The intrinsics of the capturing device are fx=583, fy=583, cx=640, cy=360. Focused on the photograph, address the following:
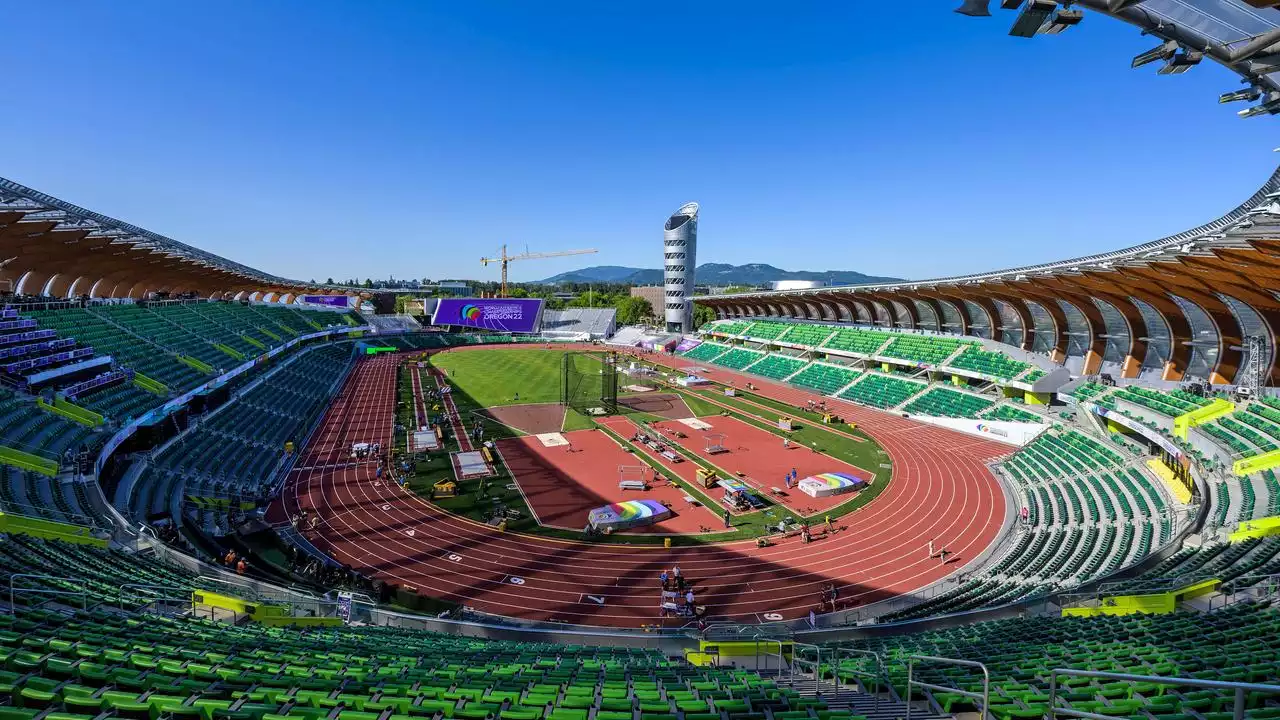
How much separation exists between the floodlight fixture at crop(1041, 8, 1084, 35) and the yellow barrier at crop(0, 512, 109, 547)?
22.6m

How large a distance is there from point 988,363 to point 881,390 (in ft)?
25.0

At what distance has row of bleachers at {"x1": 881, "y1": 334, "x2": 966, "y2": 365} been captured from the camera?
47.0 meters

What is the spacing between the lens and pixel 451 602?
56.3 feet

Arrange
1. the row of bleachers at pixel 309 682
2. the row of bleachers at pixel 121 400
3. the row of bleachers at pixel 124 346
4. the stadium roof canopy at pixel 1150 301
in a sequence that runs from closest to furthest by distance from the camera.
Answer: the row of bleachers at pixel 309 682 < the stadium roof canopy at pixel 1150 301 < the row of bleachers at pixel 121 400 < the row of bleachers at pixel 124 346

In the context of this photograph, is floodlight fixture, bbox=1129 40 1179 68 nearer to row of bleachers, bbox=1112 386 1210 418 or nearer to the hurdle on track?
row of bleachers, bbox=1112 386 1210 418

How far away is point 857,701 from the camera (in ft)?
26.3

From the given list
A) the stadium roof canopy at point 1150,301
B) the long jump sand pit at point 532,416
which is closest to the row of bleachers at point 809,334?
the stadium roof canopy at point 1150,301

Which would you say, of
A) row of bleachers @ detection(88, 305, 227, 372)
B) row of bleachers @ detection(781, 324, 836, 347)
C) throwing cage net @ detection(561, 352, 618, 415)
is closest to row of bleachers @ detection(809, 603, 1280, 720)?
throwing cage net @ detection(561, 352, 618, 415)

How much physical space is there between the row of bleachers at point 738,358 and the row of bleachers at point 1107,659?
5293cm

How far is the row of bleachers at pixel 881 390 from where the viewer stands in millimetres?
44219

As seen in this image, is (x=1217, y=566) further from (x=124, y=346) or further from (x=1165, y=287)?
(x=124, y=346)

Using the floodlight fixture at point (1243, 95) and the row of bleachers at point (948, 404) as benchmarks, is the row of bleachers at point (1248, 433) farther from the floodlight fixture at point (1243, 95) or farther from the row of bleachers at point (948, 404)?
the floodlight fixture at point (1243, 95)

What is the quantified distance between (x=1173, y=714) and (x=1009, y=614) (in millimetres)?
9219

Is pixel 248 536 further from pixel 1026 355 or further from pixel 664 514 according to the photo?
pixel 1026 355
